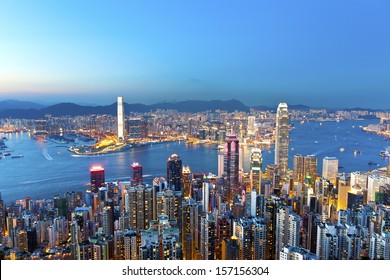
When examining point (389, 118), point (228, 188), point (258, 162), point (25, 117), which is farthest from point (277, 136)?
point (25, 117)

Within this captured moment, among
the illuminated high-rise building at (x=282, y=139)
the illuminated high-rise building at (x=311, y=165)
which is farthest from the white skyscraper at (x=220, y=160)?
the illuminated high-rise building at (x=311, y=165)

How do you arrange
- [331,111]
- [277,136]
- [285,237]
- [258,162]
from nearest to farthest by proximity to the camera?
[285,237] → [331,111] → [277,136] → [258,162]

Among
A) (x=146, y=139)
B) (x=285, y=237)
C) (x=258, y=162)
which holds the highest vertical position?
(x=146, y=139)

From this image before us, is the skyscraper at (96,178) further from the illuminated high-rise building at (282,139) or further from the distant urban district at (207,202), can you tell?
the illuminated high-rise building at (282,139)

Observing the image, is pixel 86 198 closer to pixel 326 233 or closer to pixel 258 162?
pixel 258 162

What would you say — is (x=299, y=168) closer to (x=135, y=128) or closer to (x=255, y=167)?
(x=255, y=167)

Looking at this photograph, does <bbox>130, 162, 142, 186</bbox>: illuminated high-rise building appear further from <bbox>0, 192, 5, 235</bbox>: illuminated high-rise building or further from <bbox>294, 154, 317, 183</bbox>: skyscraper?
<bbox>294, 154, 317, 183</bbox>: skyscraper

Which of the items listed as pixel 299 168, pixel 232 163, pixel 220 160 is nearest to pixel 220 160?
pixel 220 160
